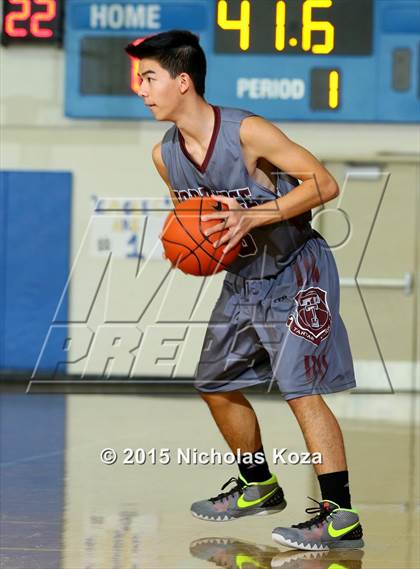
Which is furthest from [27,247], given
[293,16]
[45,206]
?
[293,16]

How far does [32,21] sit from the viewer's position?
10008 mm

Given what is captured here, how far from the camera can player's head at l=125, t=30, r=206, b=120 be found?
412 cm

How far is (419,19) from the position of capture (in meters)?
9.52

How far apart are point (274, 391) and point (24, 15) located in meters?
3.41

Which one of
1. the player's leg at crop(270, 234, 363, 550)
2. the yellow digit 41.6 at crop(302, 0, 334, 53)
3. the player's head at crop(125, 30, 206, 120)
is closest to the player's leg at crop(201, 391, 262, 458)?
the player's leg at crop(270, 234, 363, 550)

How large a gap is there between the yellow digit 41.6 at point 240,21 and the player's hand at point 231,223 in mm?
5111

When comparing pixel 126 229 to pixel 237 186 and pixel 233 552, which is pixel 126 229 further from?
pixel 233 552

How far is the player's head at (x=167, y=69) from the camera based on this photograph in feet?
13.5

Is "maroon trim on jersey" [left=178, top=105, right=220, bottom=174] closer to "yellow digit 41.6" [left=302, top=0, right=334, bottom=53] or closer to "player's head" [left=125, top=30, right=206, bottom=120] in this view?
"player's head" [left=125, top=30, right=206, bottom=120]

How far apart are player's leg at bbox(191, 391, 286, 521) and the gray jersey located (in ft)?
1.47

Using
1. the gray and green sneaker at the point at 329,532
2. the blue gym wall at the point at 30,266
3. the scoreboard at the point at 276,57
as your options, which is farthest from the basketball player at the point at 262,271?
the blue gym wall at the point at 30,266

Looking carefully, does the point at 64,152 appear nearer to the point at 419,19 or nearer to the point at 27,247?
the point at 27,247

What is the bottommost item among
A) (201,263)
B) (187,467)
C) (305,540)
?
(187,467)

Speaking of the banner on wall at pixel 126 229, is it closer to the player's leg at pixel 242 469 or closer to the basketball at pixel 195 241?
the player's leg at pixel 242 469
